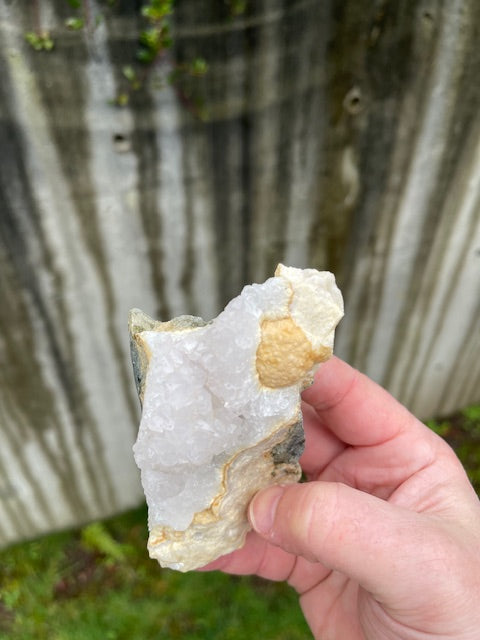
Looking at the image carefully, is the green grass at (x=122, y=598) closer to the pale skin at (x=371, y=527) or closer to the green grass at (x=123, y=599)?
the green grass at (x=123, y=599)

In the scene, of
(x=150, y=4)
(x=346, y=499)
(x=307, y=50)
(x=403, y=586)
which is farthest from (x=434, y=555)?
(x=150, y=4)

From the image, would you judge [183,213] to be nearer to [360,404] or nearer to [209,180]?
[209,180]

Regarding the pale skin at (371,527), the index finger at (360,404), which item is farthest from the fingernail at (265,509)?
the index finger at (360,404)

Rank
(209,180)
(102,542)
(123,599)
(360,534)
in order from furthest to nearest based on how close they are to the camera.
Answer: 1. (102,542)
2. (123,599)
3. (209,180)
4. (360,534)

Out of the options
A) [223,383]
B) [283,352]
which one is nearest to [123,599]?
[223,383]

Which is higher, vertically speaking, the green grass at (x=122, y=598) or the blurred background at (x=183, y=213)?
the blurred background at (x=183, y=213)

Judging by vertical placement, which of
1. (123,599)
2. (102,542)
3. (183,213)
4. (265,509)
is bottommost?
(123,599)

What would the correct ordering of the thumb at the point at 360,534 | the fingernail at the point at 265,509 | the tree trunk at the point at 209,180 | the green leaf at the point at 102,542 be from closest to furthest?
the thumb at the point at 360,534, the fingernail at the point at 265,509, the tree trunk at the point at 209,180, the green leaf at the point at 102,542

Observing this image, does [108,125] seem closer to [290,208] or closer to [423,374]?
[290,208]
